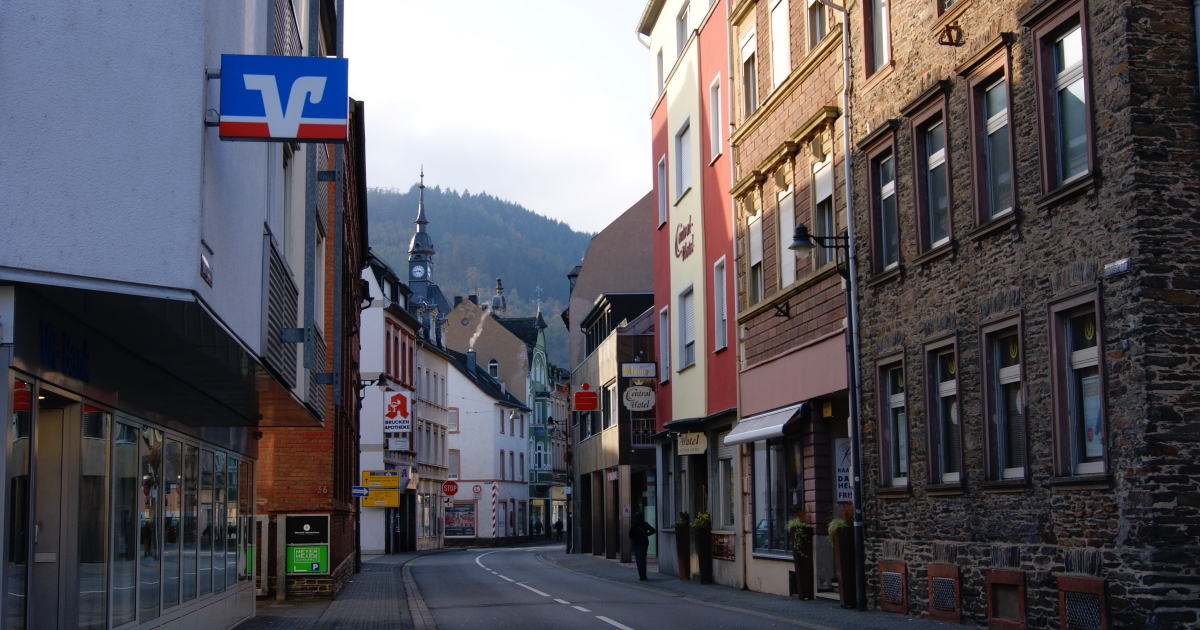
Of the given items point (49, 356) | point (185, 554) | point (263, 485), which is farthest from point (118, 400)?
point (263, 485)

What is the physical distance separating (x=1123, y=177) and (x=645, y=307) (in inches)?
1388

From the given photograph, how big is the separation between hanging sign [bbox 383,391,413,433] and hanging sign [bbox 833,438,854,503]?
29020 mm

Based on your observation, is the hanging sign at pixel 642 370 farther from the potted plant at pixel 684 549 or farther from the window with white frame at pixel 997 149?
the window with white frame at pixel 997 149

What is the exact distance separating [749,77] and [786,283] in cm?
509

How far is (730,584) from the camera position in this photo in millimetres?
26844

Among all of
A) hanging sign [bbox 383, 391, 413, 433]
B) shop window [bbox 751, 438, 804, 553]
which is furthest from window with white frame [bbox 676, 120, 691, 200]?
hanging sign [bbox 383, 391, 413, 433]

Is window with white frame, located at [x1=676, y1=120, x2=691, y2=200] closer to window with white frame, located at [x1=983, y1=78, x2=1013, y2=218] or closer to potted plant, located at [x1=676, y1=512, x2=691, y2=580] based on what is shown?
potted plant, located at [x1=676, y1=512, x2=691, y2=580]

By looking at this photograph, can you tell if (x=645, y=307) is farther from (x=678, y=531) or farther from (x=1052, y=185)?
(x=1052, y=185)

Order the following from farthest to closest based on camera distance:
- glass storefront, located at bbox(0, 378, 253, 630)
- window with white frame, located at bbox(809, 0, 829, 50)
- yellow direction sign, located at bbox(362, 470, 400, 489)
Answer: yellow direction sign, located at bbox(362, 470, 400, 489) → window with white frame, located at bbox(809, 0, 829, 50) → glass storefront, located at bbox(0, 378, 253, 630)

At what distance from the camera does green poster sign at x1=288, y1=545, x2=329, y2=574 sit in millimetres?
24250

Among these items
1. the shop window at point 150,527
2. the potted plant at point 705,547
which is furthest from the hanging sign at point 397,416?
the shop window at point 150,527

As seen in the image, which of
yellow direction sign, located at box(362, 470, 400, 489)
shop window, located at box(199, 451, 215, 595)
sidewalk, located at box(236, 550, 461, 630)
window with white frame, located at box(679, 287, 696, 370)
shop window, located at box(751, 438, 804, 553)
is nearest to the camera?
shop window, located at box(199, 451, 215, 595)

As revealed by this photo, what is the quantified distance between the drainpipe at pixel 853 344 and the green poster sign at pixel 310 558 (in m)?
10.3

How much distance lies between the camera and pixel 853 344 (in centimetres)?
1984
